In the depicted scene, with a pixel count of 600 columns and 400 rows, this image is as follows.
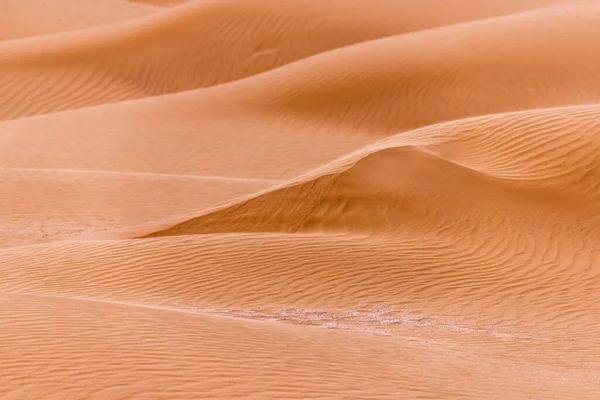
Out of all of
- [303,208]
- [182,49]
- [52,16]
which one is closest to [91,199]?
[303,208]

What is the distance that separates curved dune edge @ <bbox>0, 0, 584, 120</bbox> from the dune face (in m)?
0.08

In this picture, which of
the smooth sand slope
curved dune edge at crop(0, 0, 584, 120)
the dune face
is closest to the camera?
the dune face

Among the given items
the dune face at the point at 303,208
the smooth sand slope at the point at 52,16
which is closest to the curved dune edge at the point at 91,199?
the dune face at the point at 303,208

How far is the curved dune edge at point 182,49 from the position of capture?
2958 cm

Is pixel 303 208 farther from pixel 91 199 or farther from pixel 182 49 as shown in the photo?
→ pixel 182 49

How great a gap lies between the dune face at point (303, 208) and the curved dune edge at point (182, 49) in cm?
8

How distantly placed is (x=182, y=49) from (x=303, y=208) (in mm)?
18014

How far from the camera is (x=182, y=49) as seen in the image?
102 feet

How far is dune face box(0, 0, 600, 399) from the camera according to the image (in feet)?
22.9

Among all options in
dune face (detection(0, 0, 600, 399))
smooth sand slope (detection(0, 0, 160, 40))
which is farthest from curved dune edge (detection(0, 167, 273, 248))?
smooth sand slope (detection(0, 0, 160, 40))

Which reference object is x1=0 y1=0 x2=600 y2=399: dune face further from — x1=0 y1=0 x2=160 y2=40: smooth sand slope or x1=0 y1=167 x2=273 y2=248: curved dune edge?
x1=0 y1=0 x2=160 y2=40: smooth sand slope

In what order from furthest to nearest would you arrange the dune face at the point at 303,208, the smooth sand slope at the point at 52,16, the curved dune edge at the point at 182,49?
the smooth sand slope at the point at 52,16 < the curved dune edge at the point at 182,49 < the dune face at the point at 303,208

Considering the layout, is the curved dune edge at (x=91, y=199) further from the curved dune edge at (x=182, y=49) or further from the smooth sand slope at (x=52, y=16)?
the smooth sand slope at (x=52, y=16)

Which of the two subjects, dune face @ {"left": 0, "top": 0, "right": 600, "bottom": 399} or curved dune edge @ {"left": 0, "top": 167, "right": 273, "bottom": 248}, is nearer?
dune face @ {"left": 0, "top": 0, "right": 600, "bottom": 399}
